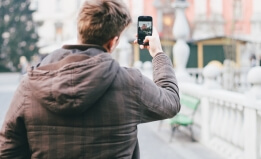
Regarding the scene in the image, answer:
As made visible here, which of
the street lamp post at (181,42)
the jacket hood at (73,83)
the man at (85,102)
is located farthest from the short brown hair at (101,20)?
the street lamp post at (181,42)

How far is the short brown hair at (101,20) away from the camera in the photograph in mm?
1851

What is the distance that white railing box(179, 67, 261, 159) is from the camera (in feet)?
18.5

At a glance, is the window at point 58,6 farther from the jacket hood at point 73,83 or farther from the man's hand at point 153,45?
the jacket hood at point 73,83

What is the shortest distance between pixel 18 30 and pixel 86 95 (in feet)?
152

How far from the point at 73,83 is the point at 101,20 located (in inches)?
11.7

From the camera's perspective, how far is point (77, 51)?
1886 millimetres

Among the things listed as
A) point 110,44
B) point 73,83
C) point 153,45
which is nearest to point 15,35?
point 153,45

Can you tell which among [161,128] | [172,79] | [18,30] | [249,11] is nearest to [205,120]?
[161,128]

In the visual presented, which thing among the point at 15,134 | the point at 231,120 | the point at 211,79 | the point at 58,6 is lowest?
the point at 231,120

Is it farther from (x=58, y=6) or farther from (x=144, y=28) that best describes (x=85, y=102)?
(x=58, y=6)

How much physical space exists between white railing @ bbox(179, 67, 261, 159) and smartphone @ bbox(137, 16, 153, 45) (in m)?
3.37

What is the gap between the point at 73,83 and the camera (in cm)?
175

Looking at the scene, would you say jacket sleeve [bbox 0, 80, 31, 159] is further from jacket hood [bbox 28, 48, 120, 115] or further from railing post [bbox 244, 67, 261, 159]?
railing post [bbox 244, 67, 261, 159]

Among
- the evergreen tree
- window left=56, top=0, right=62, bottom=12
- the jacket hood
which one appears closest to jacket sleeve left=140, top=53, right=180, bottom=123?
the jacket hood
